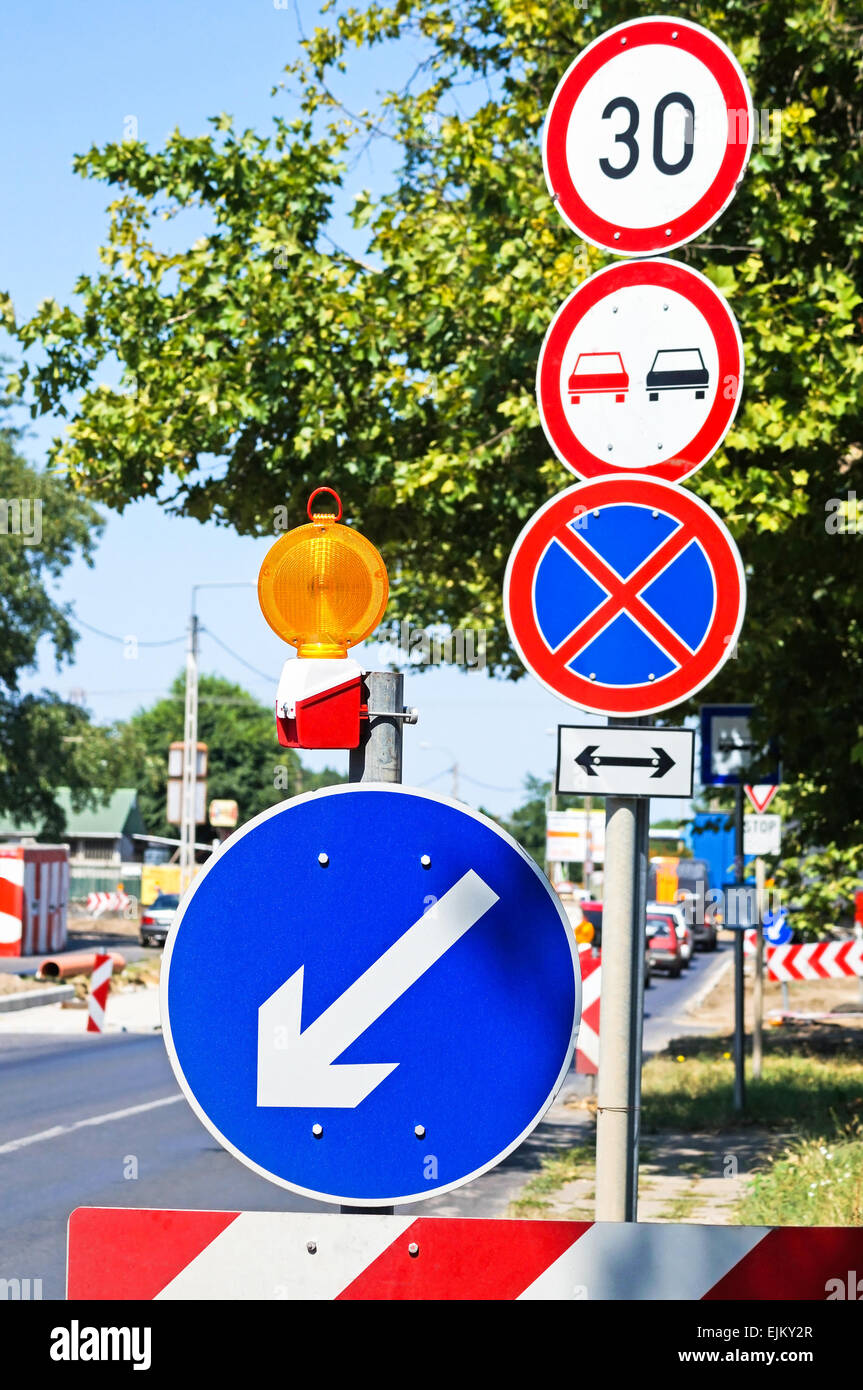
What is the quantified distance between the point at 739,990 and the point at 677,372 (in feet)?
34.0

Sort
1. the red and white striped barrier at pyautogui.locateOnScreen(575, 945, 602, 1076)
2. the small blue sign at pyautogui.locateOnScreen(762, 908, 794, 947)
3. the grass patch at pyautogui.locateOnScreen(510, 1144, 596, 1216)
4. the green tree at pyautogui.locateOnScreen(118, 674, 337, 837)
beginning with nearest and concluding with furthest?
the grass patch at pyautogui.locateOnScreen(510, 1144, 596, 1216) → the red and white striped barrier at pyautogui.locateOnScreen(575, 945, 602, 1076) → the small blue sign at pyautogui.locateOnScreen(762, 908, 794, 947) → the green tree at pyautogui.locateOnScreen(118, 674, 337, 837)

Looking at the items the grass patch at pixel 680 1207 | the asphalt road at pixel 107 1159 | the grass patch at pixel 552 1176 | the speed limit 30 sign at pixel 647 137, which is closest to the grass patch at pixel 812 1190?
the grass patch at pixel 680 1207

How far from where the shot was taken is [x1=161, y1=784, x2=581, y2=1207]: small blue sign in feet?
9.06

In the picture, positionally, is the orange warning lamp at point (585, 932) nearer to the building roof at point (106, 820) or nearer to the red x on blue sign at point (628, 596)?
the red x on blue sign at point (628, 596)

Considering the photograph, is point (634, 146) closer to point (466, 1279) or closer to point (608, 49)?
point (608, 49)

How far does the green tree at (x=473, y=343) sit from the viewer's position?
31.4 feet

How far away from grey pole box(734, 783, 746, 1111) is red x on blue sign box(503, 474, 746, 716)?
9140 millimetres

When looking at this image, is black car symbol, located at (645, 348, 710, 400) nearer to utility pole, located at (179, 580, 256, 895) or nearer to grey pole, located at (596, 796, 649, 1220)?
grey pole, located at (596, 796, 649, 1220)

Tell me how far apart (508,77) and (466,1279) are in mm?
10901

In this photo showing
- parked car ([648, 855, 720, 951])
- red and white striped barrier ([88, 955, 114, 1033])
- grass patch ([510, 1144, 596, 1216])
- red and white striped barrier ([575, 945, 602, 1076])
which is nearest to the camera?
grass patch ([510, 1144, 596, 1216])

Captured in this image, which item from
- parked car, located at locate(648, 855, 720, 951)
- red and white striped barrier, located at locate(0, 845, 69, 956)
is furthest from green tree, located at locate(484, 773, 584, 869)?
red and white striped barrier, located at locate(0, 845, 69, 956)

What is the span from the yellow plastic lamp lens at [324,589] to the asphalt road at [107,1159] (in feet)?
12.4

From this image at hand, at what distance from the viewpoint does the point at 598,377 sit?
148 inches

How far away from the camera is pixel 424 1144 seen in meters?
2.76
